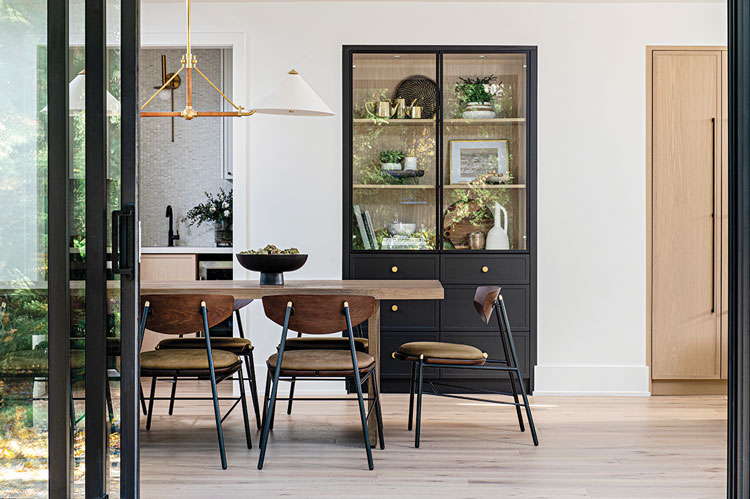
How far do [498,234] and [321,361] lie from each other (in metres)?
1.88

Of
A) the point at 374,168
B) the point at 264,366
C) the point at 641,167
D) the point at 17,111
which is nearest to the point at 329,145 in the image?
the point at 374,168

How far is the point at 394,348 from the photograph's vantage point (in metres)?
4.52

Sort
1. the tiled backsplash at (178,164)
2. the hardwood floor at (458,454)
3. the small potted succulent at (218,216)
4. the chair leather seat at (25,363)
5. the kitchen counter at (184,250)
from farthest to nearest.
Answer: the tiled backsplash at (178,164) < the small potted succulent at (218,216) < the kitchen counter at (184,250) < the hardwood floor at (458,454) < the chair leather seat at (25,363)

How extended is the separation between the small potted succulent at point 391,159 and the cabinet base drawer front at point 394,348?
3.62 feet

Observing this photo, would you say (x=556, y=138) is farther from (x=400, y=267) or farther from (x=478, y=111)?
(x=400, y=267)

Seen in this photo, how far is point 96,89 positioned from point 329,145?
2.52m

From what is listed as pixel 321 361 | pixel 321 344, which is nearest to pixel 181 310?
pixel 321 361

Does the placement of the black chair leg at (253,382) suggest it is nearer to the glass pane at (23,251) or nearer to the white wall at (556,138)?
the white wall at (556,138)

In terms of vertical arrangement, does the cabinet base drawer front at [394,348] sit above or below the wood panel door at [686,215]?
below

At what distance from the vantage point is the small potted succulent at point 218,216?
5359mm

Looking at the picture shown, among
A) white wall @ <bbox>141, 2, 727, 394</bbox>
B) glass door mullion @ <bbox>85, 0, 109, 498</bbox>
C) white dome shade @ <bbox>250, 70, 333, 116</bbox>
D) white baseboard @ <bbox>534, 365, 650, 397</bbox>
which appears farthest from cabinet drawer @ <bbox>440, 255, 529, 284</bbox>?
glass door mullion @ <bbox>85, 0, 109, 498</bbox>

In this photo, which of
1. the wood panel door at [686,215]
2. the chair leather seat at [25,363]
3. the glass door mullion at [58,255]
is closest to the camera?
the chair leather seat at [25,363]

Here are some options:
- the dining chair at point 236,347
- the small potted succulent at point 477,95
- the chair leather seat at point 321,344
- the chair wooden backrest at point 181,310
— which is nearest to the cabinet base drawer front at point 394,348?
the chair leather seat at point 321,344

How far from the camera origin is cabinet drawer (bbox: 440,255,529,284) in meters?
4.50
